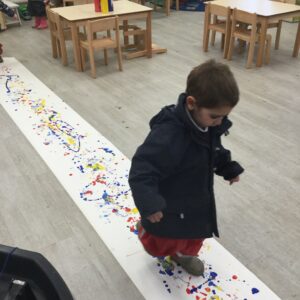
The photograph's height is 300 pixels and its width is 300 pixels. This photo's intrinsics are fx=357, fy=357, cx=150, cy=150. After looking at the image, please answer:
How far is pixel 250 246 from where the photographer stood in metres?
1.73

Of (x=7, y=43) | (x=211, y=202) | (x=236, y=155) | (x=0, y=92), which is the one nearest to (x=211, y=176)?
(x=211, y=202)

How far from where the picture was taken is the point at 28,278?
47.8 inches

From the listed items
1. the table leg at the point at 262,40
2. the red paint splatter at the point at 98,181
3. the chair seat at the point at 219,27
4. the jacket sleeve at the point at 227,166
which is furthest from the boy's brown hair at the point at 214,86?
the chair seat at the point at 219,27

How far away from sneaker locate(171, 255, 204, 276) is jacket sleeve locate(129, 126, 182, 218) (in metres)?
0.55

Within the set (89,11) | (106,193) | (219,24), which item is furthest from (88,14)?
(106,193)

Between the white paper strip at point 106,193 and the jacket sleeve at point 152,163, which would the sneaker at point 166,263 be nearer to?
the white paper strip at point 106,193

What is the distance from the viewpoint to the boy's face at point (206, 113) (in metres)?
1.06

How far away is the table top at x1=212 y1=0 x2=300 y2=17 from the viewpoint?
3.75 meters

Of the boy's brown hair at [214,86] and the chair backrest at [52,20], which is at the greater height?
the boy's brown hair at [214,86]

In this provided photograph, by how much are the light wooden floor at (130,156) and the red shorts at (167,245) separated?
7.9 inches

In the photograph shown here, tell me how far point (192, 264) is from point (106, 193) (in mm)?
726

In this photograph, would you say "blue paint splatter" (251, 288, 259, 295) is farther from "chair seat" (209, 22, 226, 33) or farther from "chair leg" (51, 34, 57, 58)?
"chair leg" (51, 34, 57, 58)

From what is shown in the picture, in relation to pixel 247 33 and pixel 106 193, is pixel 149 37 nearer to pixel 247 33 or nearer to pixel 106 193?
pixel 247 33

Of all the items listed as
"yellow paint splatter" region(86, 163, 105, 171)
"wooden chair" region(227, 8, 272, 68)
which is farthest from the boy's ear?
"wooden chair" region(227, 8, 272, 68)
